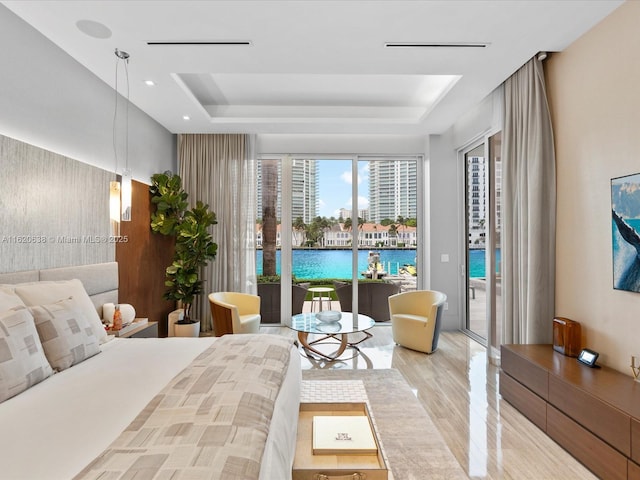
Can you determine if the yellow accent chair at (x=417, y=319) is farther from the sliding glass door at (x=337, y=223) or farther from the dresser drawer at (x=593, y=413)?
the dresser drawer at (x=593, y=413)

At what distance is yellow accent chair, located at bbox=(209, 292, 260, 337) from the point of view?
3.84m

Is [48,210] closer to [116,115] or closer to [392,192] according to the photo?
[116,115]

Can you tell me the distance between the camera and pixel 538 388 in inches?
97.5

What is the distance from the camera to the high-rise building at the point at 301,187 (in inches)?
214

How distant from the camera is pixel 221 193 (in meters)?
5.18

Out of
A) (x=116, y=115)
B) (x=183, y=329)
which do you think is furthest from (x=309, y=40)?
(x=183, y=329)

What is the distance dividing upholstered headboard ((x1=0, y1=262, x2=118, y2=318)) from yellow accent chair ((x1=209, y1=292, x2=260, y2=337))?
1.00m

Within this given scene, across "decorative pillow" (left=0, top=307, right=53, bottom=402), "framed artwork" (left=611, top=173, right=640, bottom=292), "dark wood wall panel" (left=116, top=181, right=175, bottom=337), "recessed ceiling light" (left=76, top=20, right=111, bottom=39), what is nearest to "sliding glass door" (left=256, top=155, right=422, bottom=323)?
"dark wood wall panel" (left=116, top=181, right=175, bottom=337)

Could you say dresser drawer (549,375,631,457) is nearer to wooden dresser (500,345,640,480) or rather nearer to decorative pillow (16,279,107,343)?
wooden dresser (500,345,640,480)

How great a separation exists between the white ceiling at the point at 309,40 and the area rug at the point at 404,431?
2.76 m

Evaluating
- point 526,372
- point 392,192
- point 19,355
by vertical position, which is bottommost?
point 526,372

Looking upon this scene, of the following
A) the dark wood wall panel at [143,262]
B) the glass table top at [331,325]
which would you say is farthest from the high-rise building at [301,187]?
the glass table top at [331,325]

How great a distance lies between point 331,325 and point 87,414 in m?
2.66

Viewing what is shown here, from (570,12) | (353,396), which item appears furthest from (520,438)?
(570,12)
